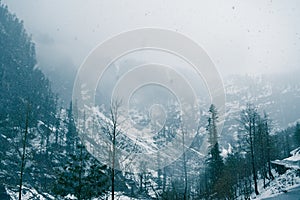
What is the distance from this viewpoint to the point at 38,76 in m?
136

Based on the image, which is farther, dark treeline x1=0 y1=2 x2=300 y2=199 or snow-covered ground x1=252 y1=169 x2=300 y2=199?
dark treeline x1=0 y1=2 x2=300 y2=199

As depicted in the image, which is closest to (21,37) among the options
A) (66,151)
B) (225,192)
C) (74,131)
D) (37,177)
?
(74,131)

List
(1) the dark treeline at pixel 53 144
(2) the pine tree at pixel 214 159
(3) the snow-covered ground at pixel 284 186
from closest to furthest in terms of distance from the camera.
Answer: (3) the snow-covered ground at pixel 284 186 < (2) the pine tree at pixel 214 159 < (1) the dark treeline at pixel 53 144

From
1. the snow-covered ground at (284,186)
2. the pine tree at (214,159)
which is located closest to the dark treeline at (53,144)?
the pine tree at (214,159)

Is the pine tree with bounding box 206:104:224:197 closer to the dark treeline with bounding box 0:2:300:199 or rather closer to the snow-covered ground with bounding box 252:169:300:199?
the dark treeline with bounding box 0:2:300:199

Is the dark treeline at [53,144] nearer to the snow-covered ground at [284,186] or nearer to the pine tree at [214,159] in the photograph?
the pine tree at [214,159]

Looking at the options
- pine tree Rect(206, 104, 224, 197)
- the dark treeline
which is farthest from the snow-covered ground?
pine tree Rect(206, 104, 224, 197)

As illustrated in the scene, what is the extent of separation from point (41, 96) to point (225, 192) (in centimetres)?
10684

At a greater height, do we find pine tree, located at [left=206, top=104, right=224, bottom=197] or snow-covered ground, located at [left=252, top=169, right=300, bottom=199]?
pine tree, located at [left=206, top=104, right=224, bottom=197]

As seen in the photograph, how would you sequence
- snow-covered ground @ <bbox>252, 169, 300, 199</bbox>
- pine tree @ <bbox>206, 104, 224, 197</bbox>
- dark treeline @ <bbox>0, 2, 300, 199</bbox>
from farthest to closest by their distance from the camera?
1. dark treeline @ <bbox>0, 2, 300, 199</bbox>
2. pine tree @ <bbox>206, 104, 224, 197</bbox>
3. snow-covered ground @ <bbox>252, 169, 300, 199</bbox>

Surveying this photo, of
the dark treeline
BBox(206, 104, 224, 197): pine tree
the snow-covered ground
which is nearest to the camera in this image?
the snow-covered ground

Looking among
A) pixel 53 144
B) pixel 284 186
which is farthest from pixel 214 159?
pixel 53 144

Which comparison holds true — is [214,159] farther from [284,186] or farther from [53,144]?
[53,144]

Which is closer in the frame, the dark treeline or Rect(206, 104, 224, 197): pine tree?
Rect(206, 104, 224, 197): pine tree
